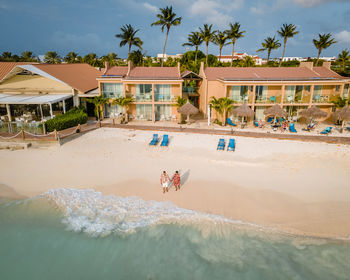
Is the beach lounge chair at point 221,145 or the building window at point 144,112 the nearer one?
the beach lounge chair at point 221,145

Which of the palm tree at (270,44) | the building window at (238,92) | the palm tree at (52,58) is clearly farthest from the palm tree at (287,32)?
the palm tree at (52,58)

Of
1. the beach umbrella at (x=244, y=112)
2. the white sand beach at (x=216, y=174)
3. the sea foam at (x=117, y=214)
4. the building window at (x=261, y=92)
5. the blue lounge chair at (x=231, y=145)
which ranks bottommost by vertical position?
the sea foam at (x=117, y=214)

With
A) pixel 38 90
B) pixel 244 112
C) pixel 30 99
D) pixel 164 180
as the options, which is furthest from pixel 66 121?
pixel 244 112

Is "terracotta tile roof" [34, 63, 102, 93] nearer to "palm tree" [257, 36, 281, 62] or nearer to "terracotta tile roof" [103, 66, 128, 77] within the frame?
"terracotta tile roof" [103, 66, 128, 77]

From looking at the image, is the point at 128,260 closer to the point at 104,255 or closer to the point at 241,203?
the point at 104,255

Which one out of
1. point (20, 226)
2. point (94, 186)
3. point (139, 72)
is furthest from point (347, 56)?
point (20, 226)

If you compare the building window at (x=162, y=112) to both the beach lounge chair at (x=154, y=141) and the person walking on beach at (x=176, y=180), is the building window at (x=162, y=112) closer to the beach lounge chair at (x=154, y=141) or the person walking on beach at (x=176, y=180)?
the beach lounge chair at (x=154, y=141)

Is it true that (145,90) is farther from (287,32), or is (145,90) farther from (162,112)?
(287,32)
